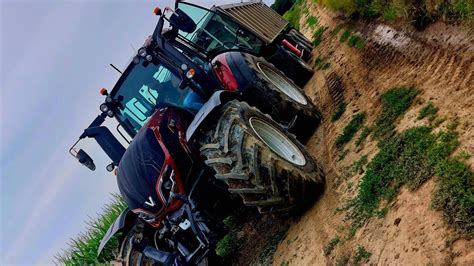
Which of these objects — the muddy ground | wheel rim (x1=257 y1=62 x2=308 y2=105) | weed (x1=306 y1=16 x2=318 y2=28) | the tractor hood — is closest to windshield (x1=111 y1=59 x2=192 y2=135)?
the tractor hood

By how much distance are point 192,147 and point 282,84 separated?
116 inches

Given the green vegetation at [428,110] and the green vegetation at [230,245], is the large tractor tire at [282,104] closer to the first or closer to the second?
the green vegetation at [230,245]

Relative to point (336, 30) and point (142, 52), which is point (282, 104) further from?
point (336, 30)

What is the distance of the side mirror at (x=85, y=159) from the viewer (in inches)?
269

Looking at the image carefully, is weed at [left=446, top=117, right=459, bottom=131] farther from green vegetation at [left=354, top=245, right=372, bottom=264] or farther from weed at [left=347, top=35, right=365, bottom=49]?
weed at [left=347, top=35, right=365, bottom=49]

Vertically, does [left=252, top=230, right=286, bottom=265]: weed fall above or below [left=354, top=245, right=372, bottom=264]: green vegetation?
below

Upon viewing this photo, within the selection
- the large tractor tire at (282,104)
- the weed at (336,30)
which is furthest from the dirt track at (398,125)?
the weed at (336,30)

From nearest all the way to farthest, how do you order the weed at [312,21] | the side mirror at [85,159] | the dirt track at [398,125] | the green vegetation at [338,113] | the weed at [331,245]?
the dirt track at [398,125] → the weed at [331,245] → the side mirror at [85,159] → the green vegetation at [338,113] → the weed at [312,21]

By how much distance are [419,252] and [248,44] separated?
6.15 meters

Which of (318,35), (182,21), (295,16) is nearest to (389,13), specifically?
(182,21)

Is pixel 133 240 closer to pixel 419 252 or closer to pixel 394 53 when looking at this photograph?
pixel 419 252

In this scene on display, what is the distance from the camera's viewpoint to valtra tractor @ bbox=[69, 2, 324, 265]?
16.7 ft

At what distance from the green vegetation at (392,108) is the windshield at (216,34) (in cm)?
287

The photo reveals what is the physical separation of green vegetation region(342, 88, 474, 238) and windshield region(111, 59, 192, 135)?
2.54 meters
